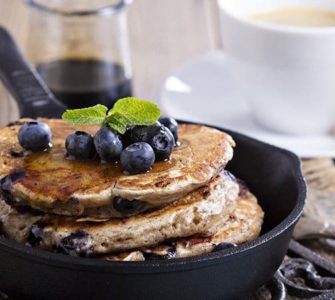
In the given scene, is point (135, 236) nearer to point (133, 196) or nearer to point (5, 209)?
point (133, 196)

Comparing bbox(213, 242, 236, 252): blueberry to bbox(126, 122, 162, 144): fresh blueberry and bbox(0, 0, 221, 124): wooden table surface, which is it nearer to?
bbox(126, 122, 162, 144): fresh blueberry

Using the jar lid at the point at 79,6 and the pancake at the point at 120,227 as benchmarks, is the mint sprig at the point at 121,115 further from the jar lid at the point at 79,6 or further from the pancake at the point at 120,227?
the jar lid at the point at 79,6

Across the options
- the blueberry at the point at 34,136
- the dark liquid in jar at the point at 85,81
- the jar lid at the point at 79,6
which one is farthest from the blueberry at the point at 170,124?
the jar lid at the point at 79,6

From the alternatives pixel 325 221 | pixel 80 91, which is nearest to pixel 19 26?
pixel 80 91

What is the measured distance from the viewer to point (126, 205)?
1504 mm

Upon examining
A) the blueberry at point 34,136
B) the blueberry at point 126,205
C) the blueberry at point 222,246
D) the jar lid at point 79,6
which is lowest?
the jar lid at point 79,6

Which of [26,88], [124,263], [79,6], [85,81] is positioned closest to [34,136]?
[124,263]

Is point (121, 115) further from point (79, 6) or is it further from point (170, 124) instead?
point (79, 6)

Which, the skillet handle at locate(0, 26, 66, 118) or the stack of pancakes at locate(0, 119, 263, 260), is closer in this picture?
the stack of pancakes at locate(0, 119, 263, 260)

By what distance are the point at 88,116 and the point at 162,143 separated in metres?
0.16

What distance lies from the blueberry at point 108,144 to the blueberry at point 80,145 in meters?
0.02

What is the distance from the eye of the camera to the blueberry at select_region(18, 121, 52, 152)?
1.65m

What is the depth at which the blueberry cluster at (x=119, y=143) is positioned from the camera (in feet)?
5.07

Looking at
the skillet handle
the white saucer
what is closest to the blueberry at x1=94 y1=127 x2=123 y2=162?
the skillet handle
